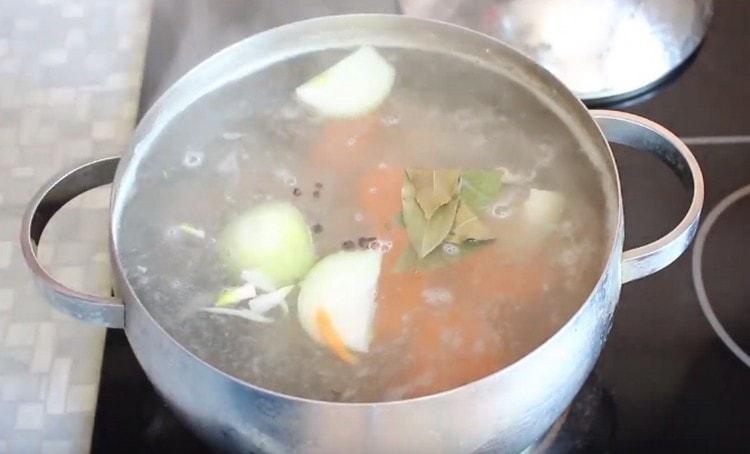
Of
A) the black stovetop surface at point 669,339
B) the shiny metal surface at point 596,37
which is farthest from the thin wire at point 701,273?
the shiny metal surface at point 596,37

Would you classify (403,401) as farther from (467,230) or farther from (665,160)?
(665,160)

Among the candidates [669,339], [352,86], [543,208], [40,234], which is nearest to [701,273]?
[669,339]

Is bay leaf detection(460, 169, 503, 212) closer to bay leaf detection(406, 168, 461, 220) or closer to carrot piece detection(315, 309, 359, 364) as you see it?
bay leaf detection(406, 168, 461, 220)

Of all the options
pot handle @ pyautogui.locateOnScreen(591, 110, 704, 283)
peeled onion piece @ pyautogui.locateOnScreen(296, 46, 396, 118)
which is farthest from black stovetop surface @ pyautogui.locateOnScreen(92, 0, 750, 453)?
peeled onion piece @ pyautogui.locateOnScreen(296, 46, 396, 118)

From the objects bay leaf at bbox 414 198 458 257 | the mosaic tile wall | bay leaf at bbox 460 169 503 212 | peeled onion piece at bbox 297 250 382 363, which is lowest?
the mosaic tile wall

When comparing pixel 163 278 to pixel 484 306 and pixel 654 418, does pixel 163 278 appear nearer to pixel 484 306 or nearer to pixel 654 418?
pixel 484 306

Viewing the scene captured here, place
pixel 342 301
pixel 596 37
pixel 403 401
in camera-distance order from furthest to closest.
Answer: pixel 596 37 → pixel 342 301 → pixel 403 401

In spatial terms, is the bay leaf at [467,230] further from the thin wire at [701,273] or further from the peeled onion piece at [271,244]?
the thin wire at [701,273]
